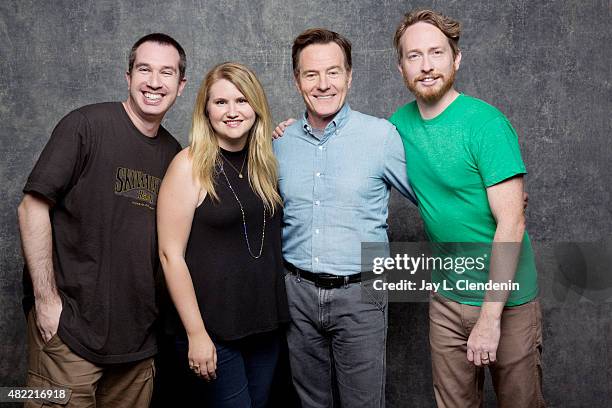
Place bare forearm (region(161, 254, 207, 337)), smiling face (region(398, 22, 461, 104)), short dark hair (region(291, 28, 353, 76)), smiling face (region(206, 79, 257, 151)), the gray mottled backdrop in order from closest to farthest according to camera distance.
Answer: bare forearm (region(161, 254, 207, 337)) → smiling face (region(206, 79, 257, 151)) → smiling face (region(398, 22, 461, 104)) → short dark hair (region(291, 28, 353, 76)) → the gray mottled backdrop

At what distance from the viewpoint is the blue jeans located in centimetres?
231

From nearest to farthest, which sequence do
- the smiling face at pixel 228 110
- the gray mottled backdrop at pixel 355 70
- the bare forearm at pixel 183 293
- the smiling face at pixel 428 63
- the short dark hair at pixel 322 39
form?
the bare forearm at pixel 183 293 < the smiling face at pixel 228 110 < the smiling face at pixel 428 63 < the short dark hair at pixel 322 39 < the gray mottled backdrop at pixel 355 70

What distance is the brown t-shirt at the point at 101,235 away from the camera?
7.33ft

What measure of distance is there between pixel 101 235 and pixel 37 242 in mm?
219

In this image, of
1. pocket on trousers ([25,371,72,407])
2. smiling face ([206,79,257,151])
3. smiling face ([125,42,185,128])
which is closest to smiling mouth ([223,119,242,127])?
smiling face ([206,79,257,151])

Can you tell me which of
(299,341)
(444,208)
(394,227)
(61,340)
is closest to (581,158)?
(394,227)

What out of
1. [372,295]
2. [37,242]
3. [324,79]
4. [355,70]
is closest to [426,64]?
[324,79]

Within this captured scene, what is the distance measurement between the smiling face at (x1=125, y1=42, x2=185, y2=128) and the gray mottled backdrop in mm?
902

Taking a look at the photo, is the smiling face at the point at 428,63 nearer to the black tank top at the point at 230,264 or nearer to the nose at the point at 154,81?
the black tank top at the point at 230,264

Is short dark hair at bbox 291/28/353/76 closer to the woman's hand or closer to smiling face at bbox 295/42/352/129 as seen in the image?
smiling face at bbox 295/42/352/129

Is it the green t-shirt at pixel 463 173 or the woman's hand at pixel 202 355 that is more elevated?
the green t-shirt at pixel 463 173

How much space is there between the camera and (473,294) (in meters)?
2.39

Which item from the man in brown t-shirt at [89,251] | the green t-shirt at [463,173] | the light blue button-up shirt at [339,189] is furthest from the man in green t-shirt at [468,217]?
the man in brown t-shirt at [89,251]

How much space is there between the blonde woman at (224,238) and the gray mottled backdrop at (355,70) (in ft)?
3.66
